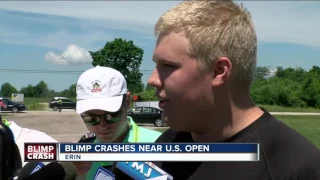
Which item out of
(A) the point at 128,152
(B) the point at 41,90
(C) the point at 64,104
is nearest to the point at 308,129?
(A) the point at 128,152

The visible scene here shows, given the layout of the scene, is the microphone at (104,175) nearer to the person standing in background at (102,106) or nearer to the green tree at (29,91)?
the person standing in background at (102,106)

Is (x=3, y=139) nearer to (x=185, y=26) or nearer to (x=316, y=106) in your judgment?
(x=185, y=26)

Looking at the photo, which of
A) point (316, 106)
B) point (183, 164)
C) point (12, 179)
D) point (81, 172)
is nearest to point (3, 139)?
point (12, 179)

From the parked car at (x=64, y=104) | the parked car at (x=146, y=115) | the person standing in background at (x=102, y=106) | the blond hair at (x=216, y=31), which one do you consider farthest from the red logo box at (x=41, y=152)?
the parked car at (x=64, y=104)

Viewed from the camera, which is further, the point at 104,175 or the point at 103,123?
the point at 103,123

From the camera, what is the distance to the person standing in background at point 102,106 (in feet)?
8.61

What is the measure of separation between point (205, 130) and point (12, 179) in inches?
28.9

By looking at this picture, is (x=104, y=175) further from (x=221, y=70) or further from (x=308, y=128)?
(x=308, y=128)

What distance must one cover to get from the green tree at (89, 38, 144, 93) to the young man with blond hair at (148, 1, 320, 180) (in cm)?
1830

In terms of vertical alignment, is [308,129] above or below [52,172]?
below

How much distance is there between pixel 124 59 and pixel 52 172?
2550 centimetres

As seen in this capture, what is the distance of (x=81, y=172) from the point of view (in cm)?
268

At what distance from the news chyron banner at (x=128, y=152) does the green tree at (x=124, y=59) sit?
18704 millimetres

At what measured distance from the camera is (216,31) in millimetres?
1461
